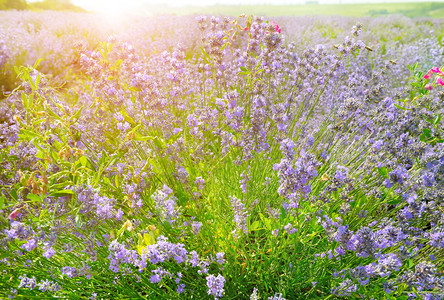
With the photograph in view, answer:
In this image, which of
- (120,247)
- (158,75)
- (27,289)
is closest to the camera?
(120,247)

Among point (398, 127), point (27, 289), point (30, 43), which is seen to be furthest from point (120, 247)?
point (30, 43)

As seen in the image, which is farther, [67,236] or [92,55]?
[92,55]

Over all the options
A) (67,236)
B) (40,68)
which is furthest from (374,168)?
(40,68)

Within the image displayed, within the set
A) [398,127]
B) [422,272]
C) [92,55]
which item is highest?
[92,55]

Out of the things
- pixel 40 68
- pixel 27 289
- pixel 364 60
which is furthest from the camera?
pixel 40 68

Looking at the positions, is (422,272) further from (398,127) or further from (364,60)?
(364,60)

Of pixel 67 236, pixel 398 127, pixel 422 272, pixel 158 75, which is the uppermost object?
pixel 158 75

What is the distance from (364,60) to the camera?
184 inches

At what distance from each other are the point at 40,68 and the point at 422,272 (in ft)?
21.7

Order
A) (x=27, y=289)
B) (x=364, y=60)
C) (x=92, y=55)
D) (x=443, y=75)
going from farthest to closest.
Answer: (x=364, y=60) → (x=443, y=75) → (x=92, y=55) → (x=27, y=289)

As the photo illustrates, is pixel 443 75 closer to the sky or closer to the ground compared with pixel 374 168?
closer to the sky

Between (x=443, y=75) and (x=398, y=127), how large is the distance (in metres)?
0.77

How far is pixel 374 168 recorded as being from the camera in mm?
2133

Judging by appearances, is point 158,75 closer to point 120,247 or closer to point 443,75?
point 120,247
